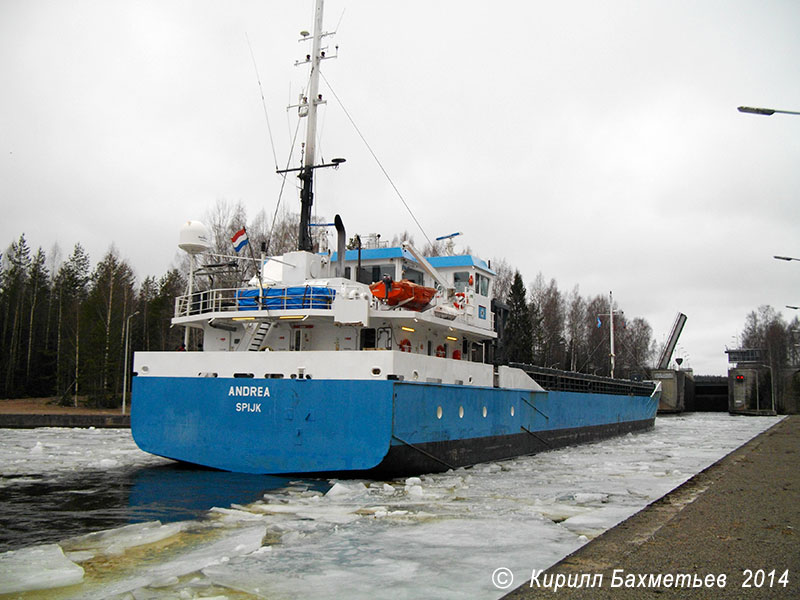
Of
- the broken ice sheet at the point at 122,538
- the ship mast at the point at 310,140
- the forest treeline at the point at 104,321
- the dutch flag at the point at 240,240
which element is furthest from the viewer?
the forest treeline at the point at 104,321

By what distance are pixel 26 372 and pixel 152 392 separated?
37.8 metres

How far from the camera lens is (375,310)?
12602 millimetres

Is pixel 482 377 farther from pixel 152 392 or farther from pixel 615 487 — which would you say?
pixel 152 392

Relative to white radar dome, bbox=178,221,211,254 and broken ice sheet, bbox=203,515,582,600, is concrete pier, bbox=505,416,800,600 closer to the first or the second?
broken ice sheet, bbox=203,515,582,600

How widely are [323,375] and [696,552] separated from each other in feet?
23.5

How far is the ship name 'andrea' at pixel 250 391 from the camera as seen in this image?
1179 cm

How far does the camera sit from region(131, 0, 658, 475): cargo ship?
1135cm

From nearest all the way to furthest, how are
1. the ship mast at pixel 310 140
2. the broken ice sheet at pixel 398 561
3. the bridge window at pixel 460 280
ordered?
the broken ice sheet at pixel 398 561, the ship mast at pixel 310 140, the bridge window at pixel 460 280

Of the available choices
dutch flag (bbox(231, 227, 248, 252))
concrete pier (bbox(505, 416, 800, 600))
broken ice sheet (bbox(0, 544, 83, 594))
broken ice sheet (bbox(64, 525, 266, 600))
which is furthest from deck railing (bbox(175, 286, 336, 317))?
concrete pier (bbox(505, 416, 800, 600))

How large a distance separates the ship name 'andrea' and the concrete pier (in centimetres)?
681

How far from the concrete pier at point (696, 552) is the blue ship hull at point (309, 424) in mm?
4539

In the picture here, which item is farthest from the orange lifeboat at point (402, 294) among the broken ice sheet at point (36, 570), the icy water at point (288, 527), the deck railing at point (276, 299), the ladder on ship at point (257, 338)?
the broken ice sheet at point (36, 570)

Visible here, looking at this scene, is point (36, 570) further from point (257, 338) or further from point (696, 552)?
point (257, 338)

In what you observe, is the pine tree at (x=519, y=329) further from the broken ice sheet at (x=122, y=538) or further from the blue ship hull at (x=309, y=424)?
the broken ice sheet at (x=122, y=538)
